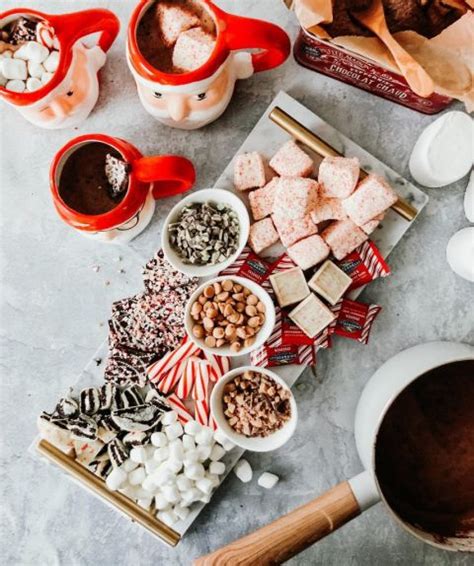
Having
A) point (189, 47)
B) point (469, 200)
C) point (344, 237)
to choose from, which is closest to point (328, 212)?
point (344, 237)

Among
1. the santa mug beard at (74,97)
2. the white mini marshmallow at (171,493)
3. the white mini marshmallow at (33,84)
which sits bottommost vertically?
the white mini marshmallow at (171,493)

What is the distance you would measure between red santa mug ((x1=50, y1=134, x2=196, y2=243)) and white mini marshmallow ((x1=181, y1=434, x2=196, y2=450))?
38 cm

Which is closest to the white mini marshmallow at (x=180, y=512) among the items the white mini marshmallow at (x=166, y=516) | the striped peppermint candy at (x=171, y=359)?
the white mini marshmallow at (x=166, y=516)

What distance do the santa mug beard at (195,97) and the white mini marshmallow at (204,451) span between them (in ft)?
1.87

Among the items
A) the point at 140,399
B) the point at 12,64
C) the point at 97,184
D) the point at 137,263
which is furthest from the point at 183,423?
the point at 12,64

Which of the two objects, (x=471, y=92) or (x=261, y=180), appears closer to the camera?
(x=471, y=92)

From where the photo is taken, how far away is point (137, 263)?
1.32 metres

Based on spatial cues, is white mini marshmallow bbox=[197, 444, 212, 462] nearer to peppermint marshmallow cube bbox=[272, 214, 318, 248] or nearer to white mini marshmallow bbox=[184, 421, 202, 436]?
white mini marshmallow bbox=[184, 421, 202, 436]

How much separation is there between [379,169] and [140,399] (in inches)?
23.7

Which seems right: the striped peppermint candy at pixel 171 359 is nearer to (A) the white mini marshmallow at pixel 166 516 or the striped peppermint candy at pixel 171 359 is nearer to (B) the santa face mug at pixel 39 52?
(A) the white mini marshmallow at pixel 166 516

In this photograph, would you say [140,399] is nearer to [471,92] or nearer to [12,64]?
[12,64]

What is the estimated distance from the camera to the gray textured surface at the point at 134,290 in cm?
130

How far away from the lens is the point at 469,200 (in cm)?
126

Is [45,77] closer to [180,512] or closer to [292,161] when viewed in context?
[292,161]
